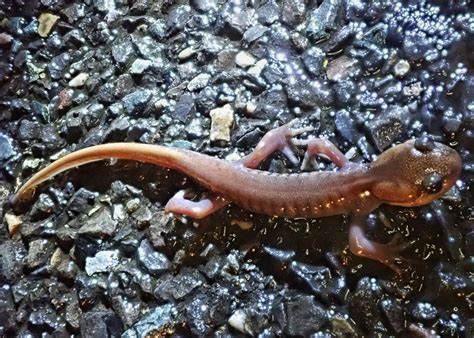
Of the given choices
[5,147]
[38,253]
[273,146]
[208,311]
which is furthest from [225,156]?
[5,147]

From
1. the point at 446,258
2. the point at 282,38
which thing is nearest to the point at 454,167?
the point at 446,258

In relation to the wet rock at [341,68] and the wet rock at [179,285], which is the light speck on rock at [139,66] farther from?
the wet rock at [179,285]

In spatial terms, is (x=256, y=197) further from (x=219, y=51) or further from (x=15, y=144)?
(x=15, y=144)

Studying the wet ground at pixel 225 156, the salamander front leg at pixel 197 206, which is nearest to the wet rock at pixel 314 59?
the wet ground at pixel 225 156

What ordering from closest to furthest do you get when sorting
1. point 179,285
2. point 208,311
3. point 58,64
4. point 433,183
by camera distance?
point 433,183
point 208,311
point 179,285
point 58,64

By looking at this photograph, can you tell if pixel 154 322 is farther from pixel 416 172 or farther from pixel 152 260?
pixel 416 172

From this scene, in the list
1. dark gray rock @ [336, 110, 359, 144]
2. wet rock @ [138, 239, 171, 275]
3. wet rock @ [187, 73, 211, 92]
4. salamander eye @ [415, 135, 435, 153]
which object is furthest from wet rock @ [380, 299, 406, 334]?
wet rock @ [187, 73, 211, 92]
